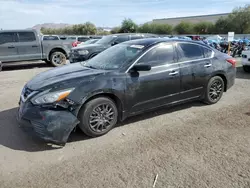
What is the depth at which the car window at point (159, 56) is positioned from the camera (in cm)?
444

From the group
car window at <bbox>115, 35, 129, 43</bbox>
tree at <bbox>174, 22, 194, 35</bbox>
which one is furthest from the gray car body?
tree at <bbox>174, 22, 194, 35</bbox>

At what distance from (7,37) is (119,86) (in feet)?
30.4

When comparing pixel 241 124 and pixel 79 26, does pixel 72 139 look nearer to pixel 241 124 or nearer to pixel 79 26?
pixel 241 124

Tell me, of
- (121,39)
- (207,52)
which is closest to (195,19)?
(121,39)

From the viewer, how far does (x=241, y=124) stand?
4473mm

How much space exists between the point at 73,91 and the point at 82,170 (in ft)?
3.99

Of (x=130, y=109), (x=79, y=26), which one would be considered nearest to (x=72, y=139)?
(x=130, y=109)

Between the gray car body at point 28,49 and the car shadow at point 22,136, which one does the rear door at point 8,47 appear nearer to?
the gray car body at point 28,49

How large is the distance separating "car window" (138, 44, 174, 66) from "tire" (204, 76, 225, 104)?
124 centimetres

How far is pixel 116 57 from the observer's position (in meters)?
4.65

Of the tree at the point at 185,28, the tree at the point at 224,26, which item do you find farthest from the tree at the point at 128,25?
the tree at the point at 224,26

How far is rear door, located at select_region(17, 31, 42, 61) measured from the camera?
11367mm

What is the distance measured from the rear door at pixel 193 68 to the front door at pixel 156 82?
18 centimetres

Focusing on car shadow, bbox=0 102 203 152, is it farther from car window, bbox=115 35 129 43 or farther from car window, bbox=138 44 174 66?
car window, bbox=115 35 129 43
